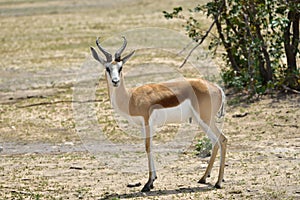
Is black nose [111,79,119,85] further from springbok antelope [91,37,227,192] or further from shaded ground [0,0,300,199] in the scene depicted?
shaded ground [0,0,300,199]

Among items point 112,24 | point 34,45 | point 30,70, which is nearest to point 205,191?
point 30,70

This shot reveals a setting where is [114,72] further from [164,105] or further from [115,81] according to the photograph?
[164,105]

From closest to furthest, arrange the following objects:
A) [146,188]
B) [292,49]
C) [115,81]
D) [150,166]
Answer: [115,81], [146,188], [150,166], [292,49]

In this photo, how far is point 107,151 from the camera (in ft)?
34.6

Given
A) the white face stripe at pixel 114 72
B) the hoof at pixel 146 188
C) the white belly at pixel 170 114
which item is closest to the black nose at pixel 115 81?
the white face stripe at pixel 114 72

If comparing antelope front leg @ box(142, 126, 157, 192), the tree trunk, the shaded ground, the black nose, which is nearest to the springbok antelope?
antelope front leg @ box(142, 126, 157, 192)

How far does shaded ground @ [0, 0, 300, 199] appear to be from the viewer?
827 centimetres

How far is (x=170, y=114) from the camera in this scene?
8.33 metres

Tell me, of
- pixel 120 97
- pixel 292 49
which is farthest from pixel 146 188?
pixel 292 49

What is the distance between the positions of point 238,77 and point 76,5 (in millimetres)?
24936

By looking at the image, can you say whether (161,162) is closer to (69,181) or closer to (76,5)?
(69,181)

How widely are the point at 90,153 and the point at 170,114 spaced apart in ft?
8.12

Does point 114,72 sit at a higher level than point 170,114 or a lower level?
higher

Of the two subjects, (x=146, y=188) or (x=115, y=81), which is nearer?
(x=115, y=81)
